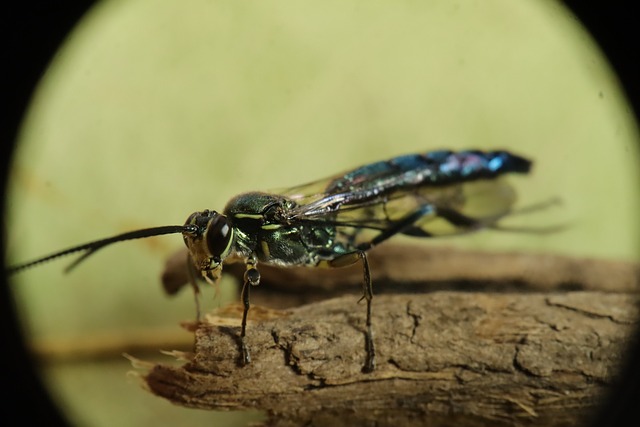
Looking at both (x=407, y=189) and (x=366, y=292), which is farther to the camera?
(x=407, y=189)

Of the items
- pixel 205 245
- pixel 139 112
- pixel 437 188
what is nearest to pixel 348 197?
pixel 437 188

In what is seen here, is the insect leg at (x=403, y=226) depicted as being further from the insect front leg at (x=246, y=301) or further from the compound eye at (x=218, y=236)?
the compound eye at (x=218, y=236)

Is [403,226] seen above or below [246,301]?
above

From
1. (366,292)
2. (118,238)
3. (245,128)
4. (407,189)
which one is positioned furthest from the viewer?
(245,128)

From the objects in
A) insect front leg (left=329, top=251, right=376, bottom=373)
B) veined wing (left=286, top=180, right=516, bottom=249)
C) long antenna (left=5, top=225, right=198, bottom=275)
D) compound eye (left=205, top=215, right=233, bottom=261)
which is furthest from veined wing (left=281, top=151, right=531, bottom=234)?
long antenna (left=5, top=225, right=198, bottom=275)

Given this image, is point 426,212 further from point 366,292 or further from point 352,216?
point 366,292

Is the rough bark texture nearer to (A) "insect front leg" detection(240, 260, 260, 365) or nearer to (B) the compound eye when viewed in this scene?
(A) "insect front leg" detection(240, 260, 260, 365)

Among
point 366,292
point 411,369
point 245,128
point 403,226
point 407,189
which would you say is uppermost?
point 245,128

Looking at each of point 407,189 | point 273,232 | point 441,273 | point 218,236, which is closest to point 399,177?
point 407,189
